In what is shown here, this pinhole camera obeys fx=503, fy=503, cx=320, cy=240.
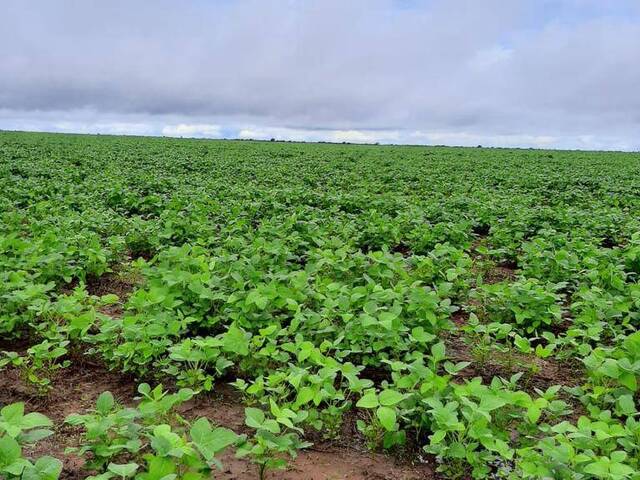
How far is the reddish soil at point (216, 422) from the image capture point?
238 cm

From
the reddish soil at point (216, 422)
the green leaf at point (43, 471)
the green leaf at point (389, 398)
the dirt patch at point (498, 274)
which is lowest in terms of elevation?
the reddish soil at point (216, 422)

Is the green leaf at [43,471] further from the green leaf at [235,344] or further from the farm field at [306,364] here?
the green leaf at [235,344]

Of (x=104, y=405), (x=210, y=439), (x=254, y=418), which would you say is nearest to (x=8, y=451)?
(x=104, y=405)

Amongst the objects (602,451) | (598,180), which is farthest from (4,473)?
(598,180)

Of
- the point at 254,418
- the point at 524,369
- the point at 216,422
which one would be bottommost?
the point at 216,422

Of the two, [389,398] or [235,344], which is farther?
[235,344]

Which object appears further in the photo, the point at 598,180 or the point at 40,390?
the point at 598,180

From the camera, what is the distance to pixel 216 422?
2779 mm

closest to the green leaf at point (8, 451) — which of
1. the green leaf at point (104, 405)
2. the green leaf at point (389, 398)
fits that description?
the green leaf at point (104, 405)

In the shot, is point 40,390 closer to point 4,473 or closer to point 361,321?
point 4,473

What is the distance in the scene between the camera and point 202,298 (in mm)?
3689

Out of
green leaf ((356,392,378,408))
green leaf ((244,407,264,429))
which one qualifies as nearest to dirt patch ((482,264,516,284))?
green leaf ((356,392,378,408))

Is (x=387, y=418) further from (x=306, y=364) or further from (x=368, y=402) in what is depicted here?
(x=306, y=364)

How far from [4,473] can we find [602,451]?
2416mm
